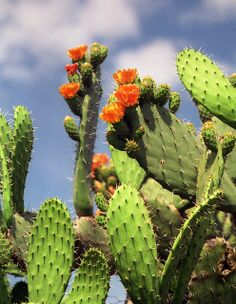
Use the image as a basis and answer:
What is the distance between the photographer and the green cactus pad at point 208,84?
12.9 ft

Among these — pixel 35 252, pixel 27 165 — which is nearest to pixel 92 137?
pixel 27 165

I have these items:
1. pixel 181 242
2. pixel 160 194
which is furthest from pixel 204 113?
pixel 181 242

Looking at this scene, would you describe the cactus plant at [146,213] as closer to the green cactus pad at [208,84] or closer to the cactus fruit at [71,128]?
the green cactus pad at [208,84]

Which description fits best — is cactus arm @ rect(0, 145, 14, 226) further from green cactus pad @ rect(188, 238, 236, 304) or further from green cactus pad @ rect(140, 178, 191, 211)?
green cactus pad @ rect(188, 238, 236, 304)

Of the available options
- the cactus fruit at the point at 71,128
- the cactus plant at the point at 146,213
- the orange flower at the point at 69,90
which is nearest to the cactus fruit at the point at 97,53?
the orange flower at the point at 69,90

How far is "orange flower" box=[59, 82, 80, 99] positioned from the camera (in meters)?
5.23

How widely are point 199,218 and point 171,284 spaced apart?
561 millimetres

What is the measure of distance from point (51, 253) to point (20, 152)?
1.03 m

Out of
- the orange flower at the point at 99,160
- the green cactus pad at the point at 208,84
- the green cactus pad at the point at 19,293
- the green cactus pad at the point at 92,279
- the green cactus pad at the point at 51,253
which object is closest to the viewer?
the green cactus pad at the point at 92,279

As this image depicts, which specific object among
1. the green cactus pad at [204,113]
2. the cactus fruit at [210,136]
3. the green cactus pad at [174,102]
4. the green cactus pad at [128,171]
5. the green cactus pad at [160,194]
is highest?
the green cactus pad at [204,113]

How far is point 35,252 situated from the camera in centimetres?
→ 368

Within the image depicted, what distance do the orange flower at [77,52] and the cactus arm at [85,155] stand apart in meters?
0.29

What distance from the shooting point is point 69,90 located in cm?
525

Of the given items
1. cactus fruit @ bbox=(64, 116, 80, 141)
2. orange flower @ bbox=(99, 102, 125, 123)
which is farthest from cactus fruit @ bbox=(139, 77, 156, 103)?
cactus fruit @ bbox=(64, 116, 80, 141)
